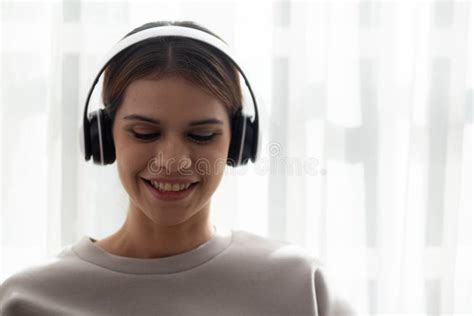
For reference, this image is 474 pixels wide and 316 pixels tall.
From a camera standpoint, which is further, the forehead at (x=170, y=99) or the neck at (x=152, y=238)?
the neck at (x=152, y=238)

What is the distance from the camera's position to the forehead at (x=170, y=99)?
1135 millimetres

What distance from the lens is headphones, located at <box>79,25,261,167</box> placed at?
115 cm

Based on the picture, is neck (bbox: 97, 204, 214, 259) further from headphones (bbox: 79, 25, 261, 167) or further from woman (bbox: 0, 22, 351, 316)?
headphones (bbox: 79, 25, 261, 167)

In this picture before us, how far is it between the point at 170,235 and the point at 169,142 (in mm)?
213

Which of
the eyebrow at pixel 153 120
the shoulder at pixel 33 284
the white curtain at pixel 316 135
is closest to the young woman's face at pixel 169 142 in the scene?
the eyebrow at pixel 153 120

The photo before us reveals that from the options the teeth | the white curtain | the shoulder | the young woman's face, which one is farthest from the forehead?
the white curtain

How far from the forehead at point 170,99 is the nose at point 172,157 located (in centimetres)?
4

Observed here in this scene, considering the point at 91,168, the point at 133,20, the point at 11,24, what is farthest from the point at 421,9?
the point at 11,24

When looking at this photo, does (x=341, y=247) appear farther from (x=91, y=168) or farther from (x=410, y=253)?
(x=91, y=168)

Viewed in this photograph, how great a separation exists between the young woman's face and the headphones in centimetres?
3

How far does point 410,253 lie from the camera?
1.63 meters

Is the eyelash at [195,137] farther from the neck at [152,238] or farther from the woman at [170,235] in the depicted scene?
the neck at [152,238]

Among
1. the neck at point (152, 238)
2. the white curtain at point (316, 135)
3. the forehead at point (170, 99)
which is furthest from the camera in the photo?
the white curtain at point (316, 135)

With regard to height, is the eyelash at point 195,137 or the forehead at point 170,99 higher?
the forehead at point 170,99
